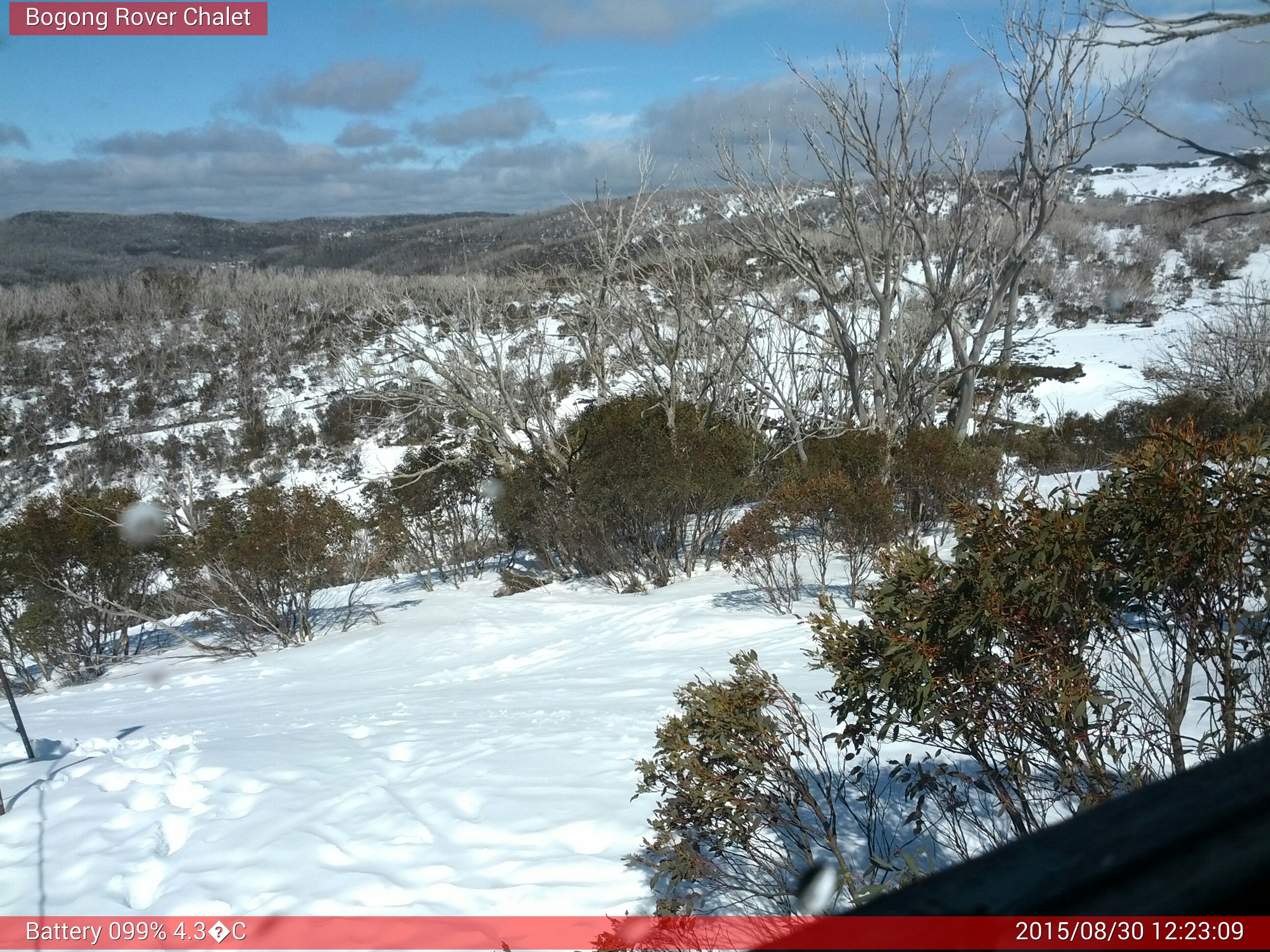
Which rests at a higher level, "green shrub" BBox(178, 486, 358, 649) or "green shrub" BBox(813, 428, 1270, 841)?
"green shrub" BBox(813, 428, 1270, 841)

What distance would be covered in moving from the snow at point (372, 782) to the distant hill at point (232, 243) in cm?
3413

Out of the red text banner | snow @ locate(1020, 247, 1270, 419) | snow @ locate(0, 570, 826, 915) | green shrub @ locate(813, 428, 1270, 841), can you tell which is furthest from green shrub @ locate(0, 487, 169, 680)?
snow @ locate(1020, 247, 1270, 419)

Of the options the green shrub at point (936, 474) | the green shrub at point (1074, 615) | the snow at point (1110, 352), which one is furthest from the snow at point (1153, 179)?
the green shrub at point (1074, 615)

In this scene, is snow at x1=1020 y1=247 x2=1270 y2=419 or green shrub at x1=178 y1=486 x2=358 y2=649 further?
snow at x1=1020 y1=247 x2=1270 y2=419

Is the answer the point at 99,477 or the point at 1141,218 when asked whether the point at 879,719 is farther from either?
the point at 1141,218

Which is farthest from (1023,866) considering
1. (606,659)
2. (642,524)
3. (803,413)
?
(803,413)

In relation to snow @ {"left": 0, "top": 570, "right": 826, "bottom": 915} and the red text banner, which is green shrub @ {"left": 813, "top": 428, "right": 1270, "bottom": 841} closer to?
the red text banner

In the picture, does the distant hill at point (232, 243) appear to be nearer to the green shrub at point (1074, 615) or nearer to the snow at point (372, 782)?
the snow at point (372, 782)

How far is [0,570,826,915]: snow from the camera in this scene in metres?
3.63

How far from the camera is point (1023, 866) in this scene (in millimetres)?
666

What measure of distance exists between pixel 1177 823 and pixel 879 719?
7.72 feet

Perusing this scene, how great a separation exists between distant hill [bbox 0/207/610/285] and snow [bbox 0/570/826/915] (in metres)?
34.1

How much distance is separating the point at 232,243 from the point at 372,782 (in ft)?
266

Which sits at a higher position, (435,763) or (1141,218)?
(1141,218)
